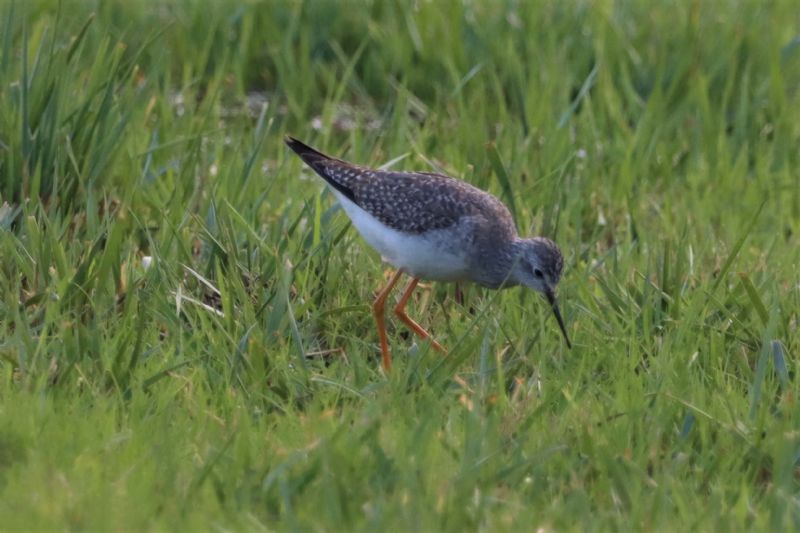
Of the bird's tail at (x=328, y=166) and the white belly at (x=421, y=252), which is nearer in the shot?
the white belly at (x=421, y=252)

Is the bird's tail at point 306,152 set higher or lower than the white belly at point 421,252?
higher

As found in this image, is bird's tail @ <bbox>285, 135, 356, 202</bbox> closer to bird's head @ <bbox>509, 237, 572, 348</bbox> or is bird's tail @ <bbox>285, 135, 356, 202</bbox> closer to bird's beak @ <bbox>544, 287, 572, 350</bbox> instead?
bird's head @ <bbox>509, 237, 572, 348</bbox>

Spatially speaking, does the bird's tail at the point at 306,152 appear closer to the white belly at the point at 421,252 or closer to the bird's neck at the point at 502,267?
the white belly at the point at 421,252

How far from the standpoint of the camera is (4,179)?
654 centimetres

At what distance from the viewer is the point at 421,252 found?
624cm

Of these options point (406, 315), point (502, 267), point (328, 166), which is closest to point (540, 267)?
point (502, 267)

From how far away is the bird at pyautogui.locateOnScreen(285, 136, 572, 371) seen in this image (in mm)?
6172

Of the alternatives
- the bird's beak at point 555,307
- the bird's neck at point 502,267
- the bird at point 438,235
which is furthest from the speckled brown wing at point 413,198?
the bird's beak at point 555,307

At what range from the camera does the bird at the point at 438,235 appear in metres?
6.17

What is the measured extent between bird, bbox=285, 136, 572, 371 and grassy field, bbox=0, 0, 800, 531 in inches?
6.6

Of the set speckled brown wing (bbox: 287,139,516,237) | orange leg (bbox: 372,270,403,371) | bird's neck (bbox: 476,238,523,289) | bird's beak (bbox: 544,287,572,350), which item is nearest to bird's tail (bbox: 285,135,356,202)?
speckled brown wing (bbox: 287,139,516,237)

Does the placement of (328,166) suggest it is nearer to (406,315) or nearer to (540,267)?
(406,315)

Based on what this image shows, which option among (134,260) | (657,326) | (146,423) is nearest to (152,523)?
(146,423)

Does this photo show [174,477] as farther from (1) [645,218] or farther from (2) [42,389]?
(1) [645,218]
